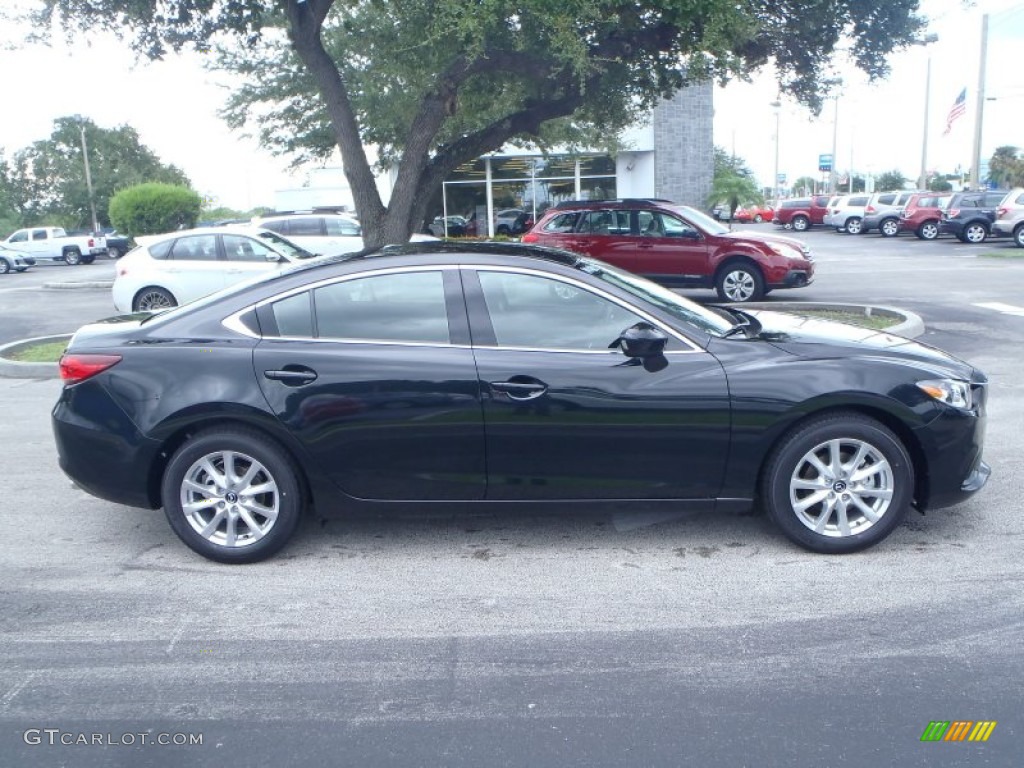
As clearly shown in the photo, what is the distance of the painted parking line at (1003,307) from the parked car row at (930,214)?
16.0m

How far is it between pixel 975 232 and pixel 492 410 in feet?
103

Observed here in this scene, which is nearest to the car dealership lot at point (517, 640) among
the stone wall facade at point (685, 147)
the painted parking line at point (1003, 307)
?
the painted parking line at point (1003, 307)

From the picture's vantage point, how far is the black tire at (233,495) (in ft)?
16.4

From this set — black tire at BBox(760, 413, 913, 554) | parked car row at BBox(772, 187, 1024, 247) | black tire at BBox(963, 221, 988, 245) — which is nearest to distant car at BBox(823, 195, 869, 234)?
parked car row at BBox(772, 187, 1024, 247)

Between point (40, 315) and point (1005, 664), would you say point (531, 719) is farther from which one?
point (40, 315)

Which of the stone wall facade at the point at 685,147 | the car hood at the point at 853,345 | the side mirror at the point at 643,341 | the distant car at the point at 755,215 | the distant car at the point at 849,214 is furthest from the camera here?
the distant car at the point at 755,215

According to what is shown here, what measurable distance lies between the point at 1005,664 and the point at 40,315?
17.8m

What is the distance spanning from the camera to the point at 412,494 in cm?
507

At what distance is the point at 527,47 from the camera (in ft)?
37.8

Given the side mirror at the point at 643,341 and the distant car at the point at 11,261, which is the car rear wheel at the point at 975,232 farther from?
the distant car at the point at 11,261

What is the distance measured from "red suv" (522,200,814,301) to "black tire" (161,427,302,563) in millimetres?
11951

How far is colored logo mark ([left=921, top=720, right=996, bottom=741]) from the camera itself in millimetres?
3436

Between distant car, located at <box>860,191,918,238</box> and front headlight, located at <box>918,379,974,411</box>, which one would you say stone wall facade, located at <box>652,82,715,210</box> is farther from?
front headlight, located at <box>918,379,974,411</box>

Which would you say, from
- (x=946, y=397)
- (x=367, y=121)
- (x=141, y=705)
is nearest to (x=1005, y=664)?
(x=946, y=397)
